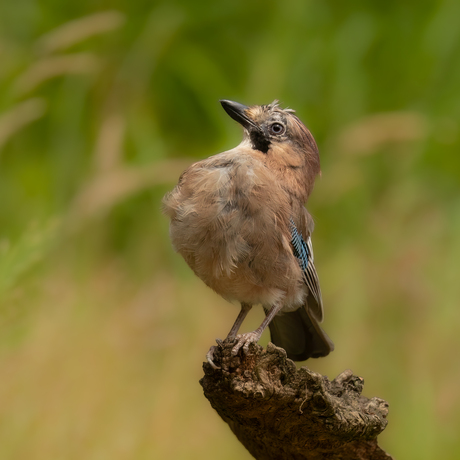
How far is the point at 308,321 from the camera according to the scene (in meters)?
3.38

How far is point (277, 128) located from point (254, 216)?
581mm

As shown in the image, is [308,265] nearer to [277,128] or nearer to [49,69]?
[277,128]

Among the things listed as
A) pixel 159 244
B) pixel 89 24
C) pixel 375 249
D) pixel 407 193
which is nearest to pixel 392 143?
pixel 407 193

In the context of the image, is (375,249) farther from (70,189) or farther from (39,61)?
(39,61)

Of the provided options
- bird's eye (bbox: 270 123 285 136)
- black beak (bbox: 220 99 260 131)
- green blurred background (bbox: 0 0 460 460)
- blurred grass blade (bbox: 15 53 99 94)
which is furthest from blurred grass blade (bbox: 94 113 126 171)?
bird's eye (bbox: 270 123 285 136)

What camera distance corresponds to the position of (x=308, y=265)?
10.5 ft

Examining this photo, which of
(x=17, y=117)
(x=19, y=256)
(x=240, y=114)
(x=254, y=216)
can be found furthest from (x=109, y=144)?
(x=19, y=256)

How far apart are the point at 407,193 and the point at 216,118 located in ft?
4.82

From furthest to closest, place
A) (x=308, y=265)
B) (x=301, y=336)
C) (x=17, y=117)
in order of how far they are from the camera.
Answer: (x=17, y=117), (x=301, y=336), (x=308, y=265)

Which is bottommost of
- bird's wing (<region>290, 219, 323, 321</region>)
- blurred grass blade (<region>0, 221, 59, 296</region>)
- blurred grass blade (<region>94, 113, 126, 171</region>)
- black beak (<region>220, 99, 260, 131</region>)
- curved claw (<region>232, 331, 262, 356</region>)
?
blurred grass blade (<region>0, 221, 59, 296</region>)

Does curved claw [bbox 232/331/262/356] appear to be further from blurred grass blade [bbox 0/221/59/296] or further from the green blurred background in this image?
the green blurred background

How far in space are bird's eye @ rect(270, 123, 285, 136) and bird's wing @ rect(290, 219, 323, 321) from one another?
A: 47cm

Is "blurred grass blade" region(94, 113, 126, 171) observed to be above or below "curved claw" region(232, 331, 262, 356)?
above

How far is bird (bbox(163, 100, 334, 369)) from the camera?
2.82m
